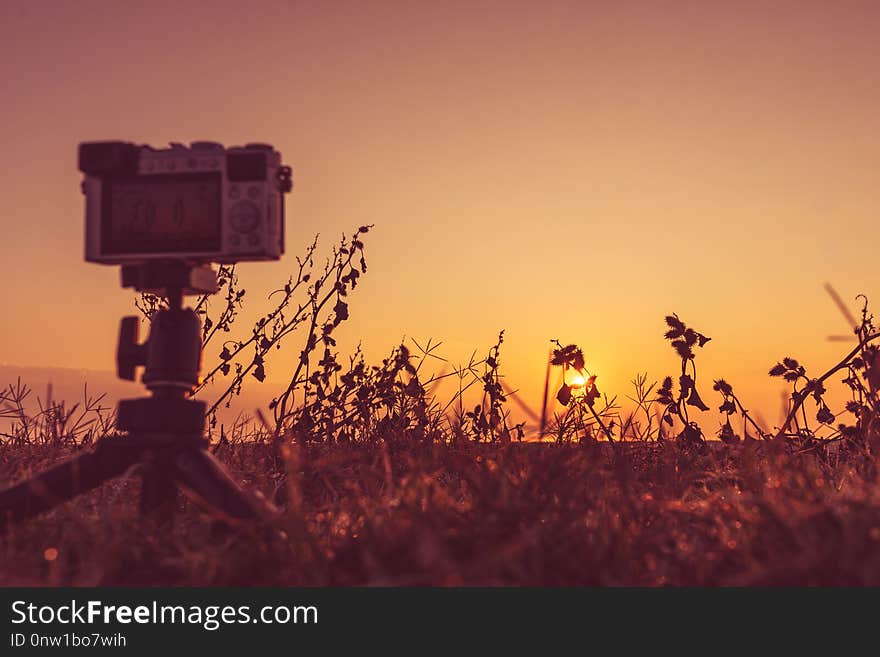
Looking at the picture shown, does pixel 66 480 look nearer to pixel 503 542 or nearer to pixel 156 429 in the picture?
pixel 156 429

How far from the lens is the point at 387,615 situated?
2055 mm

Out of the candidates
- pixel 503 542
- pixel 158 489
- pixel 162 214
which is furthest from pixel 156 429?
pixel 503 542

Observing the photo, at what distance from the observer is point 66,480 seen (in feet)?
9.87

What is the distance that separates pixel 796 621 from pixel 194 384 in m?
2.11

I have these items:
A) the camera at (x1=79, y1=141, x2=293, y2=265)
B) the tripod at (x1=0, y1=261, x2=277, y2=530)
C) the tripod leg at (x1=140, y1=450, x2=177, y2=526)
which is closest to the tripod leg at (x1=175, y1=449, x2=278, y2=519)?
the tripod at (x1=0, y1=261, x2=277, y2=530)

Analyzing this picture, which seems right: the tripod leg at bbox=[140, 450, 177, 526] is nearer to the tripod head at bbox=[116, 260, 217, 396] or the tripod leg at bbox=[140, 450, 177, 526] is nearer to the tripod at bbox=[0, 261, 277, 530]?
the tripod at bbox=[0, 261, 277, 530]

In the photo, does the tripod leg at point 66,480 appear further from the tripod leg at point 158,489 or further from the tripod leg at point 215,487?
the tripod leg at point 215,487

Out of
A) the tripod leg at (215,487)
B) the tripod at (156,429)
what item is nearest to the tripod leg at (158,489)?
the tripod at (156,429)

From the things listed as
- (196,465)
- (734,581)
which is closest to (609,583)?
(734,581)

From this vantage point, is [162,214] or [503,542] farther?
[162,214]

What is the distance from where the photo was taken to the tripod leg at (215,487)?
8.97ft

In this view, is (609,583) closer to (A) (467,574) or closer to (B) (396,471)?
(A) (467,574)

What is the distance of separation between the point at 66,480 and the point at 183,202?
41.1 inches

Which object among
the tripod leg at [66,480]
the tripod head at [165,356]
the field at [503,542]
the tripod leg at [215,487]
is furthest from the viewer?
the tripod head at [165,356]
